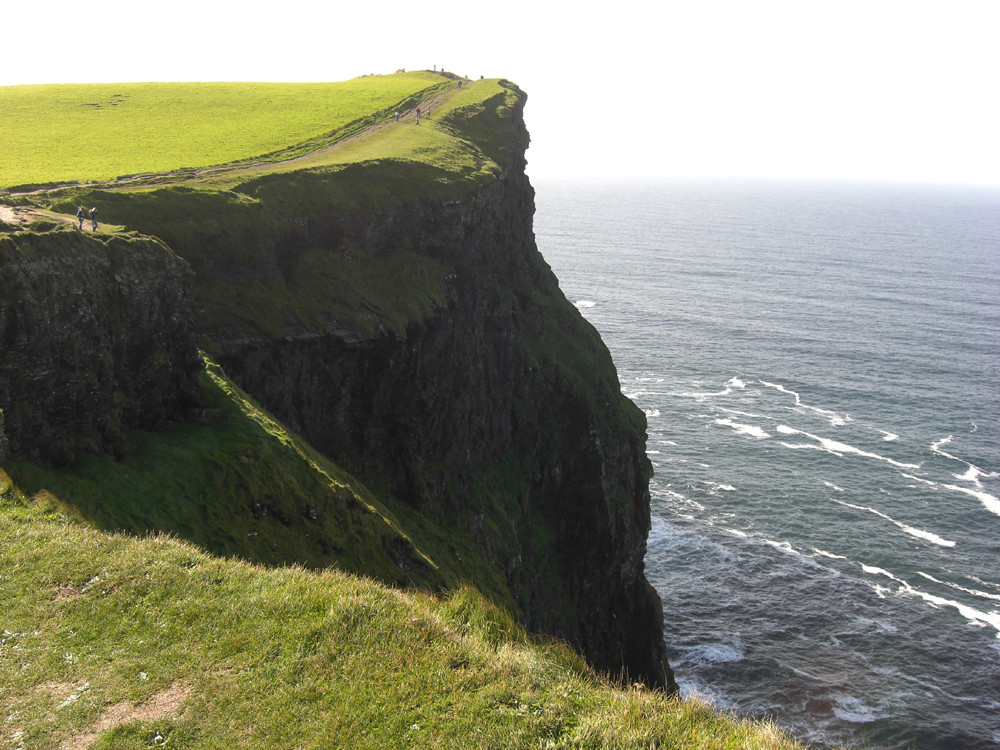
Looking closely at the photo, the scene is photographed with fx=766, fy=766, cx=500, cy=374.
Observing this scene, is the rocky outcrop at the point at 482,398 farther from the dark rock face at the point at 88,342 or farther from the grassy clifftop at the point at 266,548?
the dark rock face at the point at 88,342

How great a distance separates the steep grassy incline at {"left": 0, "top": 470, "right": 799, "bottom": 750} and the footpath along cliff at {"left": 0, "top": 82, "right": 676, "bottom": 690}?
315 inches

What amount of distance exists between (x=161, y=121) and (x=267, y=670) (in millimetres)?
59480

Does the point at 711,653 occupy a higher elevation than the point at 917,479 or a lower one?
lower

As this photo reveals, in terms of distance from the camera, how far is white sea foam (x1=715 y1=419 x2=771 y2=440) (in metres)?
89.8

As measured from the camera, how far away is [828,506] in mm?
75312

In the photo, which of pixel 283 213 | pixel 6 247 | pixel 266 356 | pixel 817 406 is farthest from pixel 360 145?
pixel 817 406

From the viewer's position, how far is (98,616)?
15961 mm

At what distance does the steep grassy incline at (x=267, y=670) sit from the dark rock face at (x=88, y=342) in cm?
630

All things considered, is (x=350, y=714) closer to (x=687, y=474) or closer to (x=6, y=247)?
(x=6, y=247)

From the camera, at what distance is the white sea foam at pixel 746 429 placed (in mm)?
89750

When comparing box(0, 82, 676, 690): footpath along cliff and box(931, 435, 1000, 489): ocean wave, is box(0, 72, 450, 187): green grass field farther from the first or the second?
box(931, 435, 1000, 489): ocean wave

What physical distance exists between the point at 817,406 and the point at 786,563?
3606 cm

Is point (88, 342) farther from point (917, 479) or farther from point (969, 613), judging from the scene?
point (917, 479)

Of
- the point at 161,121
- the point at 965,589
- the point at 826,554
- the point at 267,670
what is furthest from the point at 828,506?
the point at 267,670
